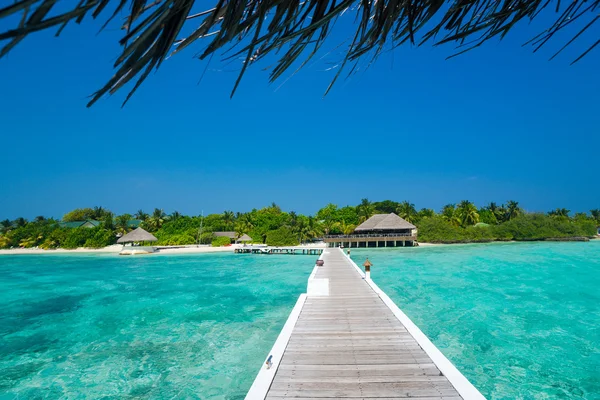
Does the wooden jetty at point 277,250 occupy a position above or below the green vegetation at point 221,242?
below

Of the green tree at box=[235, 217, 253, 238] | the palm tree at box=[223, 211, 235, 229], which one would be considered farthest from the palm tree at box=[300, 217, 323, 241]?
the palm tree at box=[223, 211, 235, 229]

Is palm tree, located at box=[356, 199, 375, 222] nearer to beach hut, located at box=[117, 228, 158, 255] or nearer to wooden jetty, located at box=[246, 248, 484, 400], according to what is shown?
beach hut, located at box=[117, 228, 158, 255]

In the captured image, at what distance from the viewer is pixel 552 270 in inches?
904

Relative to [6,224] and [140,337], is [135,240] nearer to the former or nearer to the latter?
[140,337]

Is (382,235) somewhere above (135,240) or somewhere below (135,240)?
above

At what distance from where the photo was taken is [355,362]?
4848 millimetres

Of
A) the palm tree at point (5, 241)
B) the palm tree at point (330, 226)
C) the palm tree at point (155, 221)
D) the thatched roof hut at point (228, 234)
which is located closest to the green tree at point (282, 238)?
the palm tree at point (330, 226)

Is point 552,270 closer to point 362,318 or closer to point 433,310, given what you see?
point 433,310

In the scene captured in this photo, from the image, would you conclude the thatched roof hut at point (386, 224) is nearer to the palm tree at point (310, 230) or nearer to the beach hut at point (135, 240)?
the palm tree at point (310, 230)

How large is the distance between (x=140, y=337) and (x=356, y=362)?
334 inches

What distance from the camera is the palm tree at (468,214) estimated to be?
5578cm

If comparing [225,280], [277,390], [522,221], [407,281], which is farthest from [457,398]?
[522,221]

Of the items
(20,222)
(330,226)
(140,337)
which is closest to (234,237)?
(330,226)

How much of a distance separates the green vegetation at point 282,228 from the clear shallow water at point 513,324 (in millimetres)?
29460
